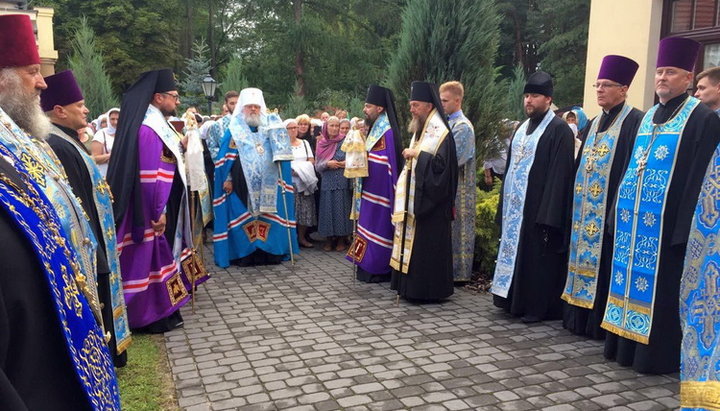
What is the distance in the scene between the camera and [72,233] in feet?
6.55

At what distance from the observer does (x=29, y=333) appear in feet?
4.34

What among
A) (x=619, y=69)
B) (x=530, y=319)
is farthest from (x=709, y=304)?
(x=530, y=319)

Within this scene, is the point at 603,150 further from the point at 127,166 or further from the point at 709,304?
the point at 127,166

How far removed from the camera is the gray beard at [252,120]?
787 centimetres

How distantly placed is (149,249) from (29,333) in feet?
13.4

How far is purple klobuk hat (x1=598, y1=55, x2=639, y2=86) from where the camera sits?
16.0 feet

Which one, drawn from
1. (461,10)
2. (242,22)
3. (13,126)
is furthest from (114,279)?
(242,22)

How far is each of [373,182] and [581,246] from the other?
107 inches

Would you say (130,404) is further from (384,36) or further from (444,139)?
(384,36)

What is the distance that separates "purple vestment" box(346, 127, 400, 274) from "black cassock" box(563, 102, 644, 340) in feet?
7.86

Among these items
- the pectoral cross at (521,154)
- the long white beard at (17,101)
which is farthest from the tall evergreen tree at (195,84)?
the long white beard at (17,101)

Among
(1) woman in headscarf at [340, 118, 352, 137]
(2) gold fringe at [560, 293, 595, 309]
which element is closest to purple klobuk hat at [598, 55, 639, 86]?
(2) gold fringe at [560, 293, 595, 309]

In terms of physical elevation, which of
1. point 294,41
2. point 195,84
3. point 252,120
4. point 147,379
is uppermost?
point 294,41

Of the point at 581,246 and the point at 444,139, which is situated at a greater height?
the point at 444,139
